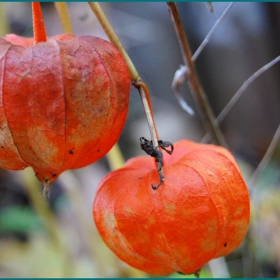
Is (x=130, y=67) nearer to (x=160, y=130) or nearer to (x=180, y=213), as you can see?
(x=180, y=213)

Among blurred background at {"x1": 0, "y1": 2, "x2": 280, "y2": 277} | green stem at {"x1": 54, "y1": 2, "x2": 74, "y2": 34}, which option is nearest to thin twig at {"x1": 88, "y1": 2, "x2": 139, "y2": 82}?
green stem at {"x1": 54, "y1": 2, "x2": 74, "y2": 34}

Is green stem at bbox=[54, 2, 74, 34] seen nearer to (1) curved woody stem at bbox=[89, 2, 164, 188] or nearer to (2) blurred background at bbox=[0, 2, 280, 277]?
(1) curved woody stem at bbox=[89, 2, 164, 188]

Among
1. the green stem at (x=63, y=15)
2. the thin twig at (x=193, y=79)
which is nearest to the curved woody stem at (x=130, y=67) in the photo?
the thin twig at (x=193, y=79)

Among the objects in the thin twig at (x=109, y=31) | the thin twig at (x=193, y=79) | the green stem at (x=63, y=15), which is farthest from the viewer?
the green stem at (x=63, y=15)

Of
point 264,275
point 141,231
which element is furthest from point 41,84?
point 264,275

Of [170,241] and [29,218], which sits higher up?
[170,241]

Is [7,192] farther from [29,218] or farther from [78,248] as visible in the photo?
[78,248]

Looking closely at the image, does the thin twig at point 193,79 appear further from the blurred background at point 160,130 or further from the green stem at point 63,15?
the blurred background at point 160,130

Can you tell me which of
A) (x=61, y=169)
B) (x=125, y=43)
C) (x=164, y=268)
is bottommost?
→ (x=125, y=43)

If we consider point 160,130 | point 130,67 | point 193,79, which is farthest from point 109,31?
point 160,130
